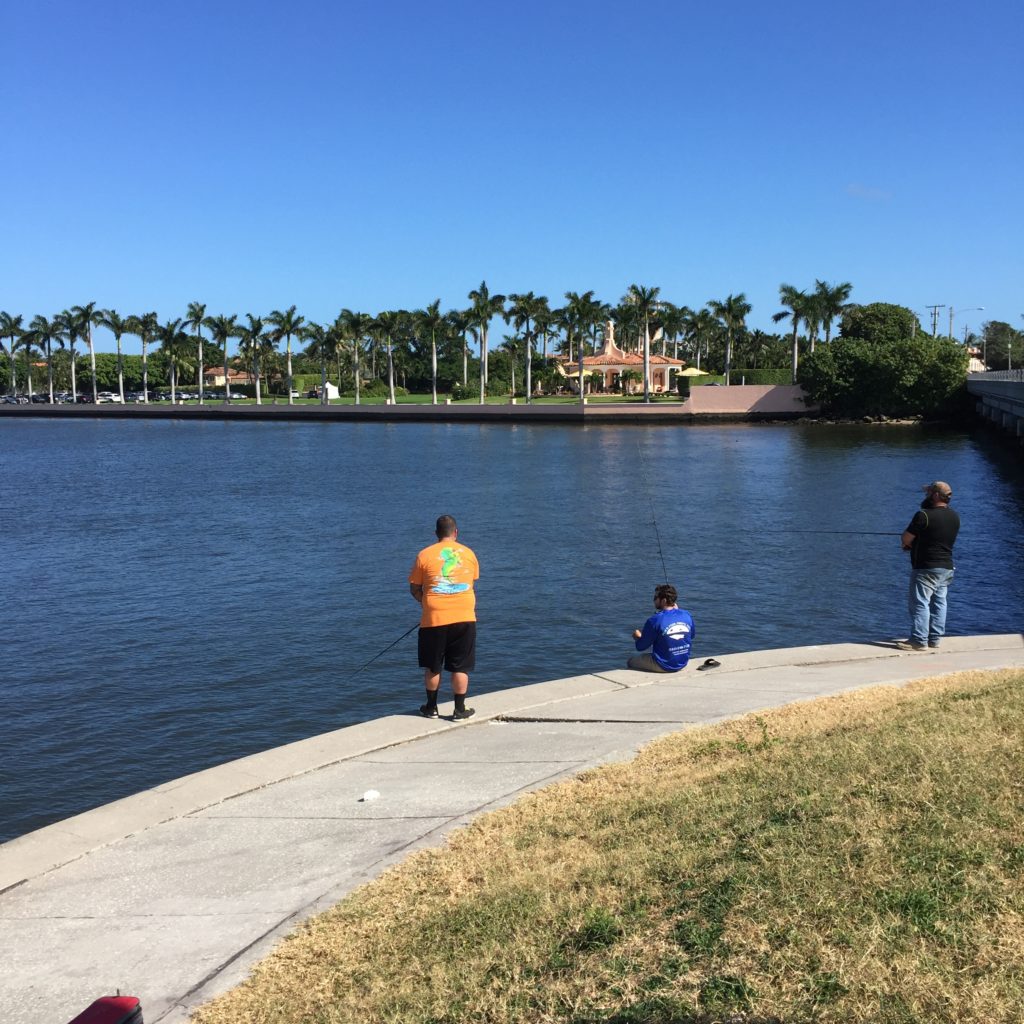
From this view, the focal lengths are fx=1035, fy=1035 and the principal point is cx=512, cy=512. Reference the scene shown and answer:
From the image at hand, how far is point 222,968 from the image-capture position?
521 cm

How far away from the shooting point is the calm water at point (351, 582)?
12.7 metres

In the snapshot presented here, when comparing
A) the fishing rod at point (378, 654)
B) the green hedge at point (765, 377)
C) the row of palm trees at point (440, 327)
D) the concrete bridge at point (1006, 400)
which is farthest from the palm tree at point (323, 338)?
the fishing rod at point (378, 654)

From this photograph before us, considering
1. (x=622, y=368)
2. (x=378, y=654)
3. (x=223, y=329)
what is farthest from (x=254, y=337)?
(x=378, y=654)

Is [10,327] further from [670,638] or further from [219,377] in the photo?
[670,638]

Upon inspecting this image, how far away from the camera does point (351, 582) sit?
71.5ft

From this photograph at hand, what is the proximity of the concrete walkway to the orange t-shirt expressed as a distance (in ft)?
3.36

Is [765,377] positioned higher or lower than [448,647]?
higher

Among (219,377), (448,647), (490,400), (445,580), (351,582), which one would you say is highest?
(219,377)

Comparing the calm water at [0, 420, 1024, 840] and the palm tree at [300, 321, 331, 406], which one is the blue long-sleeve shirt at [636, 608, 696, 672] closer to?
the calm water at [0, 420, 1024, 840]

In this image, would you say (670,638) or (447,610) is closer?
(447,610)

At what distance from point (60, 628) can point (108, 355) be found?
528ft

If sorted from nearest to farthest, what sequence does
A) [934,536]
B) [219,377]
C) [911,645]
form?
[934,536] < [911,645] < [219,377]

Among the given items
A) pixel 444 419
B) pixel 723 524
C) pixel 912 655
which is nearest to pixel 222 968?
pixel 912 655

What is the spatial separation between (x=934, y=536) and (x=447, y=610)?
237 inches
